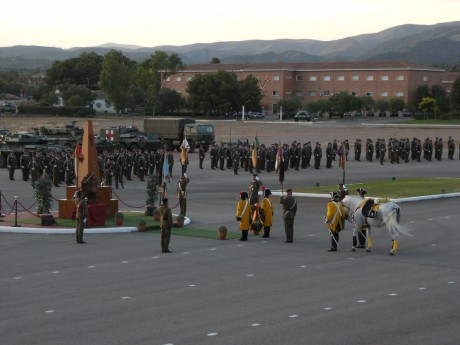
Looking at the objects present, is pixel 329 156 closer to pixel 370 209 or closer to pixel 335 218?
pixel 335 218

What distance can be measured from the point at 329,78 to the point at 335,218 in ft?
312

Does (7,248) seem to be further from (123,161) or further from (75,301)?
(123,161)

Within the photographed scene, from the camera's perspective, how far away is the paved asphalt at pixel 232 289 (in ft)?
40.6

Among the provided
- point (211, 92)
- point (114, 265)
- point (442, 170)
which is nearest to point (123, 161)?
point (442, 170)

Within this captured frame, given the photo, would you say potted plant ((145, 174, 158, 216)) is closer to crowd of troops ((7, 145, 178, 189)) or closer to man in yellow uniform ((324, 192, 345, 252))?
man in yellow uniform ((324, 192, 345, 252))

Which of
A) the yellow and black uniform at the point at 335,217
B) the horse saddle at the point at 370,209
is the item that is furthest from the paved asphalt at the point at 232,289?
the horse saddle at the point at 370,209

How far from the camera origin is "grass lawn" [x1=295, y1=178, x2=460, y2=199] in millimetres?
31875

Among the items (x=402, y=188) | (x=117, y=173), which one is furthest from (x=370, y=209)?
(x=117, y=173)

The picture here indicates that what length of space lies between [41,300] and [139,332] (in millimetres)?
2951

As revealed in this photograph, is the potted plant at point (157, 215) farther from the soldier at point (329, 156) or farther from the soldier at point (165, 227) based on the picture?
the soldier at point (329, 156)

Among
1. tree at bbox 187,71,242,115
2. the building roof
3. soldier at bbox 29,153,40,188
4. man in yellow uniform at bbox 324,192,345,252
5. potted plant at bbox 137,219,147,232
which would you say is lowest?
potted plant at bbox 137,219,147,232

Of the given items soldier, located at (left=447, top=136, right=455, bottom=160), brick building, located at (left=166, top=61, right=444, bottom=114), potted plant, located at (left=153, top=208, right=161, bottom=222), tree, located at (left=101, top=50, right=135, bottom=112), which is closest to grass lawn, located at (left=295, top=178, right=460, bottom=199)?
potted plant, located at (left=153, top=208, right=161, bottom=222)

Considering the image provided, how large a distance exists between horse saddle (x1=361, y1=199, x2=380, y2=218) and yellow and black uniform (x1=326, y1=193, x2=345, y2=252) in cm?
64

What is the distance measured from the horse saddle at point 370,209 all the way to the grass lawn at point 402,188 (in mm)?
11418
